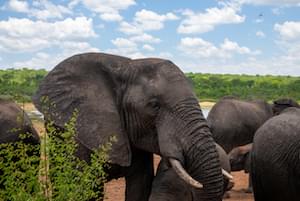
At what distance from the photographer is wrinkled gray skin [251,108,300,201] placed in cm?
590

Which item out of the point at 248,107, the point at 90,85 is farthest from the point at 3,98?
the point at 248,107

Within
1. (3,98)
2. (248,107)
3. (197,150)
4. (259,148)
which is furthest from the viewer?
(248,107)

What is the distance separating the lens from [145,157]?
528 cm

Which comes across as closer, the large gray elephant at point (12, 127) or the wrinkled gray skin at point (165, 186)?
the wrinkled gray skin at point (165, 186)

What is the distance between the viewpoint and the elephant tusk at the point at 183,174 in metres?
4.38

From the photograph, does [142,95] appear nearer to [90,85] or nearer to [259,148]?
[90,85]

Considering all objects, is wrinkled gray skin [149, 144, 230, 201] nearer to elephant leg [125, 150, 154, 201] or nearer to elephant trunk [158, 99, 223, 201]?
elephant leg [125, 150, 154, 201]

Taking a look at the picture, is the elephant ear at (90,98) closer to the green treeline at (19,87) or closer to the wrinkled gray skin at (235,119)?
the green treeline at (19,87)

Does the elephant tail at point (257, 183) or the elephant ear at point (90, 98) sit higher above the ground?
the elephant ear at point (90, 98)

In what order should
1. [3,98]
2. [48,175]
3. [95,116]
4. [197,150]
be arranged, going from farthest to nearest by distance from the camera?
[3,98] → [95,116] → [197,150] → [48,175]

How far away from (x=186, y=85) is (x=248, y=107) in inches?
351

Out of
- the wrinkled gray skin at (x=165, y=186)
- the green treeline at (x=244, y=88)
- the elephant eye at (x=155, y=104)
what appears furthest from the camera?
the green treeline at (x=244, y=88)

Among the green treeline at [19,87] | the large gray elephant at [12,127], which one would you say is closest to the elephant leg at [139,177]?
the green treeline at [19,87]

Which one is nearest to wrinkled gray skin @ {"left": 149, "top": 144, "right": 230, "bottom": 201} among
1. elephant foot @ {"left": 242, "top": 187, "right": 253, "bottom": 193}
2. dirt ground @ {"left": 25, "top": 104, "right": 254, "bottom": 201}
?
dirt ground @ {"left": 25, "top": 104, "right": 254, "bottom": 201}
